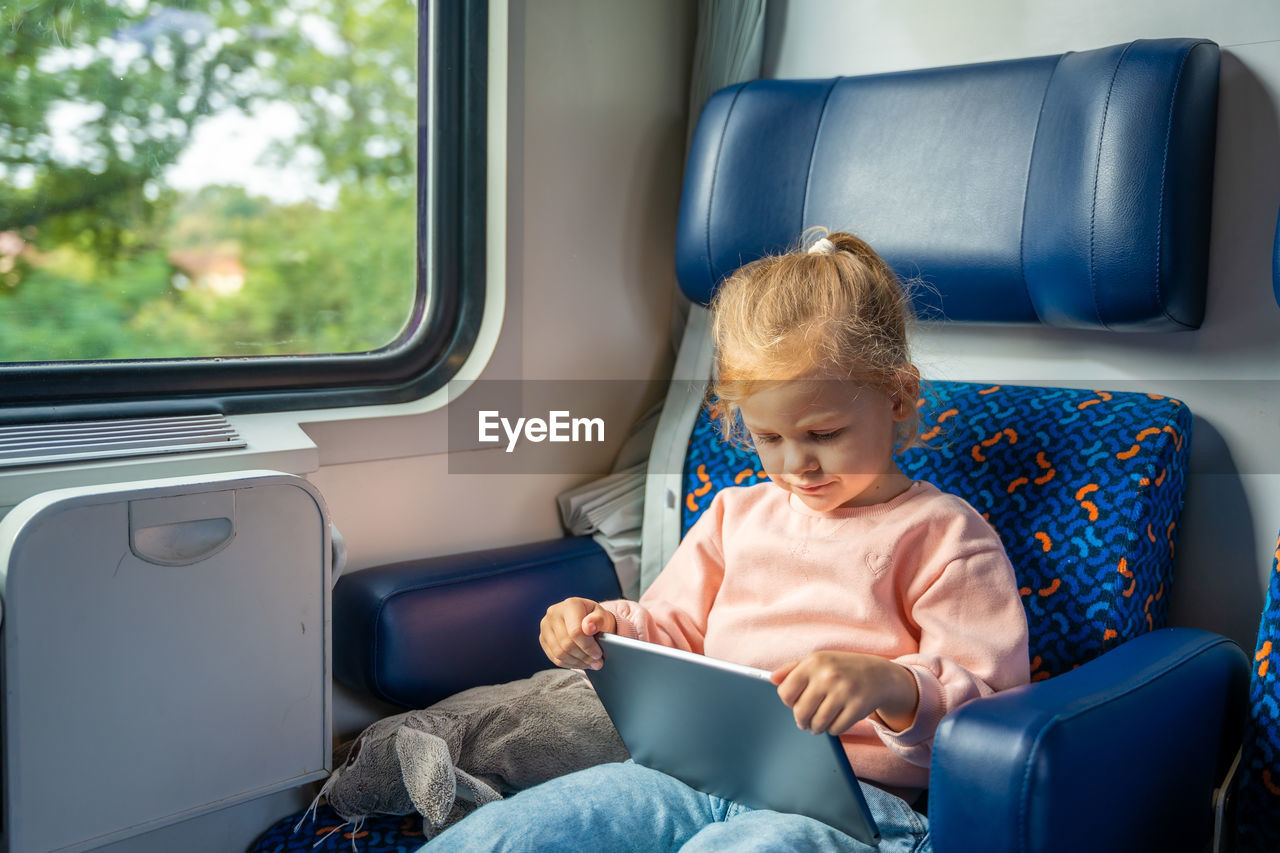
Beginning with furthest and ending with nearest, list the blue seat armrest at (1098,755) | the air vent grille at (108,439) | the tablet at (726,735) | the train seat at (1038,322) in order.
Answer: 1. the air vent grille at (108,439)
2. the train seat at (1038,322)
3. the tablet at (726,735)
4. the blue seat armrest at (1098,755)

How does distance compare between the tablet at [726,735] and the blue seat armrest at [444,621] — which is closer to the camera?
the tablet at [726,735]

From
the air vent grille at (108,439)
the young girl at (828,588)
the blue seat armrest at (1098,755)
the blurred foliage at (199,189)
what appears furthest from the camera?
the blurred foliage at (199,189)

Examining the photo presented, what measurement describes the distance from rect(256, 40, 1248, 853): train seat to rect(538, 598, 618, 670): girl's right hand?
1.38 ft

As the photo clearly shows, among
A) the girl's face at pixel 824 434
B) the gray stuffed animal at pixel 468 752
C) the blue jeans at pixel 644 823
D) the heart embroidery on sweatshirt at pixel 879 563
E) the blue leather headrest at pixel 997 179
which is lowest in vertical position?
the gray stuffed animal at pixel 468 752

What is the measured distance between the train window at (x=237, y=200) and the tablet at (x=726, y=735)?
88 centimetres

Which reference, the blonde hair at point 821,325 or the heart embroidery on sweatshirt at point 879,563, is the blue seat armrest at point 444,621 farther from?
the heart embroidery on sweatshirt at point 879,563

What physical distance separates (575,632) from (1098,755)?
564mm

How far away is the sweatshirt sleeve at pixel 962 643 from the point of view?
1116mm

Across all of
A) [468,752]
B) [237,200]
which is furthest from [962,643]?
→ [237,200]

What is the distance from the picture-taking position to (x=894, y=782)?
48.9 inches

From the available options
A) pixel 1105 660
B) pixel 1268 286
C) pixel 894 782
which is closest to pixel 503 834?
pixel 894 782

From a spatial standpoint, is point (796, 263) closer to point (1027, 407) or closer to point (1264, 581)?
point (1027, 407)

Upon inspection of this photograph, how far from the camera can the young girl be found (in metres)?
1.17

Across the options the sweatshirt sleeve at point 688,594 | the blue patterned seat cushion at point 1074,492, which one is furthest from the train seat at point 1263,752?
the sweatshirt sleeve at point 688,594
